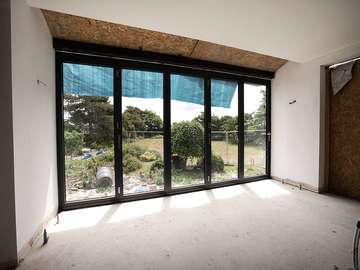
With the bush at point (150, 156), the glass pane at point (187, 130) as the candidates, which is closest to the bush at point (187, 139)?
the glass pane at point (187, 130)

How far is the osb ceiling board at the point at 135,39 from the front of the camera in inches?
87.1

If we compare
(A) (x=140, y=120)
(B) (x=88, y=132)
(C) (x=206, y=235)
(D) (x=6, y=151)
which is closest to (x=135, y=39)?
(A) (x=140, y=120)

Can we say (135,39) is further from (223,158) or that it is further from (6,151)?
(223,158)

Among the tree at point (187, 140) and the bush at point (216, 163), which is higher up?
the tree at point (187, 140)

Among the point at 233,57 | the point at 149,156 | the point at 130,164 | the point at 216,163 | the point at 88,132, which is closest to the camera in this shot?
the point at 88,132

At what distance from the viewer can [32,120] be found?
1.80 meters

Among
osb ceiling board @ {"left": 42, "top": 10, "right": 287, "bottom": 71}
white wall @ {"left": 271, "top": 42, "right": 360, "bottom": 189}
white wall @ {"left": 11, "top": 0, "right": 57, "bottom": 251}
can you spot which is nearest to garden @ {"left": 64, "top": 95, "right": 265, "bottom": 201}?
white wall @ {"left": 11, "top": 0, "right": 57, "bottom": 251}

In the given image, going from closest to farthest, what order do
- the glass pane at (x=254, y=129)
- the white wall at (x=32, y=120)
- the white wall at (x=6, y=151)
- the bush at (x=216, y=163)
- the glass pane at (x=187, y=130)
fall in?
the white wall at (x=6, y=151), the white wall at (x=32, y=120), the glass pane at (x=187, y=130), the bush at (x=216, y=163), the glass pane at (x=254, y=129)

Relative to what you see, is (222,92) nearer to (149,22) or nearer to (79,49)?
(149,22)

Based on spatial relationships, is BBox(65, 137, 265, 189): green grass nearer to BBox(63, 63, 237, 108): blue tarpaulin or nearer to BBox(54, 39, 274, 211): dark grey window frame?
BBox(54, 39, 274, 211): dark grey window frame

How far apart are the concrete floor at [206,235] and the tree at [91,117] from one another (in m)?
1.09

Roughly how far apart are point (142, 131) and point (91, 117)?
82 centimetres

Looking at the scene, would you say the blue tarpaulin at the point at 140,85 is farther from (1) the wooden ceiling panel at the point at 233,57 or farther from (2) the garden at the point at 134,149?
(1) the wooden ceiling panel at the point at 233,57

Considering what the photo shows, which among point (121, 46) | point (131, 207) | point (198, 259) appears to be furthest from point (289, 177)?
point (121, 46)
